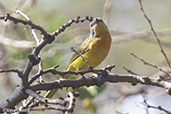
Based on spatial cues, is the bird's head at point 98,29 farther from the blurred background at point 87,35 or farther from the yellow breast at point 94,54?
the blurred background at point 87,35

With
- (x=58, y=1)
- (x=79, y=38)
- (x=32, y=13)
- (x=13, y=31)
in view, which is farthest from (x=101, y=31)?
(x=58, y=1)

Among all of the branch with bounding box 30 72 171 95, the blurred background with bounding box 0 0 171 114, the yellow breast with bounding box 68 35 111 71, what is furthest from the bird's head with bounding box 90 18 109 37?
the branch with bounding box 30 72 171 95

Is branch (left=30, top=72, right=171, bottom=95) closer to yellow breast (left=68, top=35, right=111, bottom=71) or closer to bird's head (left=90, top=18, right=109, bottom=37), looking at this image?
yellow breast (left=68, top=35, right=111, bottom=71)

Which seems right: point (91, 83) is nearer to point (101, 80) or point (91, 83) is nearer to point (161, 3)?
point (101, 80)

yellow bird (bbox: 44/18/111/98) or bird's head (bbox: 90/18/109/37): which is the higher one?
bird's head (bbox: 90/18/109/37)

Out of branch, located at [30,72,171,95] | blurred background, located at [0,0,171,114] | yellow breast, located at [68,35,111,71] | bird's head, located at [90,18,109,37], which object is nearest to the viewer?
branch, located at [30,72,171,95]

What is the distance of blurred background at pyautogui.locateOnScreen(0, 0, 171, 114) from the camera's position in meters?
6.22

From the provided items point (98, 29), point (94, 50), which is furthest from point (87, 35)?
point (94, 50)

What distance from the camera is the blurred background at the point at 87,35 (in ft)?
20.4

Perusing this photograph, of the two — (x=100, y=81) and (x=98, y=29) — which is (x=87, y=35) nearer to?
(x=98, y=29)

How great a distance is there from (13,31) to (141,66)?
441cm

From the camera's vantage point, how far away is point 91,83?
3.00m

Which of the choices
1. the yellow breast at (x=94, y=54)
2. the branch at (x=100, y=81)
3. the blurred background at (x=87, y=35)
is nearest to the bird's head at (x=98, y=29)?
the yellow breast at (x=94, y=54)

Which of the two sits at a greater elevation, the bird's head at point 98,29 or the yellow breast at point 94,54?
the bird's head at point 98,29
